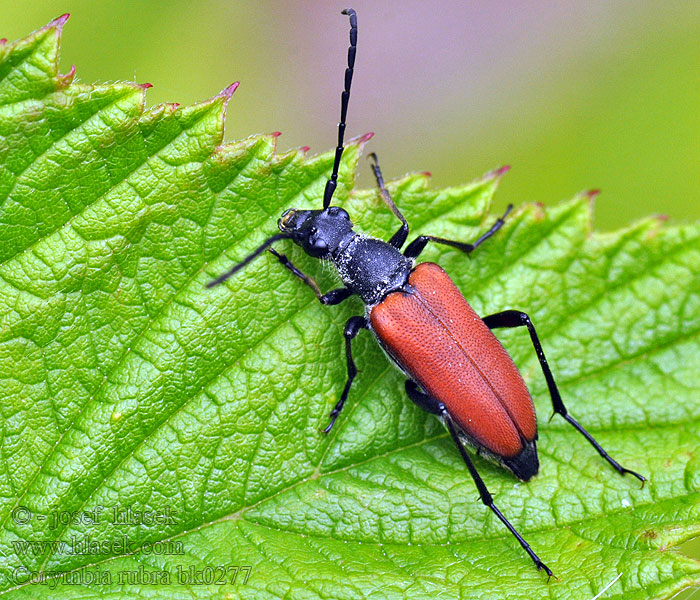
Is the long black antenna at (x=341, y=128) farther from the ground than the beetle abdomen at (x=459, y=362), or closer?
farther from the ground

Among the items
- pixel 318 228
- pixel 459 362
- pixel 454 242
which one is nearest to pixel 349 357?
pixel 459 362

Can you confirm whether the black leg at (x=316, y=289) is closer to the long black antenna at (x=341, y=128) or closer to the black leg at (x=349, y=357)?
the black leg at (x=349, y=357)

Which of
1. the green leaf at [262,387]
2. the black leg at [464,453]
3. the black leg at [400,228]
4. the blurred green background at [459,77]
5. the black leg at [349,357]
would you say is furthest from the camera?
the blurred green background at [459,77]

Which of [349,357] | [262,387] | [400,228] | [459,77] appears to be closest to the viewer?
[262,387]

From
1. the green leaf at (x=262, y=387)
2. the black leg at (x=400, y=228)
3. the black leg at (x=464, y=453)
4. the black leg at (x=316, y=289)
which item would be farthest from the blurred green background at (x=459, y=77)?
the black leg at (x=464, y=453)

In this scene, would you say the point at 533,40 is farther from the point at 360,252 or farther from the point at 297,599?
the point at 297,599

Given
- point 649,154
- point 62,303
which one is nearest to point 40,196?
point 62,303

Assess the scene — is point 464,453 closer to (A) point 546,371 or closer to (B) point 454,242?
(A) point 546,371

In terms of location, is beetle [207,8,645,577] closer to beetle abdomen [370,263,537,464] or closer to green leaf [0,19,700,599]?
beetle abdomen [370,263,537,464]

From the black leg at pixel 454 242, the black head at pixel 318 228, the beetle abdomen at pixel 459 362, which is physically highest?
the black leg at pixel 454 242
